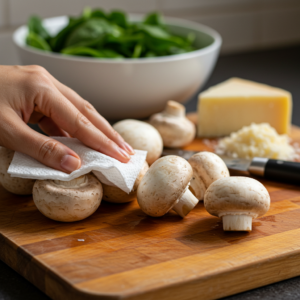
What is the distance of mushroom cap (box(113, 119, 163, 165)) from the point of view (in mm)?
1307

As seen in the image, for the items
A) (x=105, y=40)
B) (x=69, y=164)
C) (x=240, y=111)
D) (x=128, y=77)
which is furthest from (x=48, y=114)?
(x=240, y=111)

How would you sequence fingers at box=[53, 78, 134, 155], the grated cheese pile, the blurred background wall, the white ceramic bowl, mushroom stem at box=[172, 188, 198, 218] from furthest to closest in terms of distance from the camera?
the blurred background wall
the white ceramic bowl
the grated cheese pile
fingers at box=[53, 78, 134, 155]
mushroom stem at box=[172, 188, 198, 218]

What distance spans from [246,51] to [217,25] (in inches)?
12.9

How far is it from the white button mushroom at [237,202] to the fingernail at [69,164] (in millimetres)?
307

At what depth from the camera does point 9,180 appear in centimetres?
114

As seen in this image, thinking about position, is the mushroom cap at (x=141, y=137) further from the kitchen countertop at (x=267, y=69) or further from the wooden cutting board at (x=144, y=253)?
the kitchen countertop at (x=267, y=69)

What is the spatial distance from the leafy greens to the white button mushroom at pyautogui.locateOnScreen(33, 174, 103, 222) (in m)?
0.73

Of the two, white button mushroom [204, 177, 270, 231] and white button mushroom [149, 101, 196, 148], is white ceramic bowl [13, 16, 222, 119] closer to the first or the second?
white button mushroom [149, 101, 196, 148]

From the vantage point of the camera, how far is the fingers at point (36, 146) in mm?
1058

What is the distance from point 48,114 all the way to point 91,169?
22 cm

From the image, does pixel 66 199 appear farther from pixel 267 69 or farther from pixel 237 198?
pixel 267 69

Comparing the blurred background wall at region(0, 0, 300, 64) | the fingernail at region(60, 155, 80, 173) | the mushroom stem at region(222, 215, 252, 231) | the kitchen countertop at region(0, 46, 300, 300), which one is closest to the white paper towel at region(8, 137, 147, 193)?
the fingernail at region(60, 155, 80, 173)

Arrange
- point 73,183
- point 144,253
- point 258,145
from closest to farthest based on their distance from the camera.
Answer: point 144,253 → point 73,183 → point 258,145

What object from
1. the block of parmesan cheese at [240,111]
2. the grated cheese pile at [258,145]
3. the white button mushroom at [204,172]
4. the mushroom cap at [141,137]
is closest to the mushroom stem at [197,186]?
the white button mushroom at [204,172]
